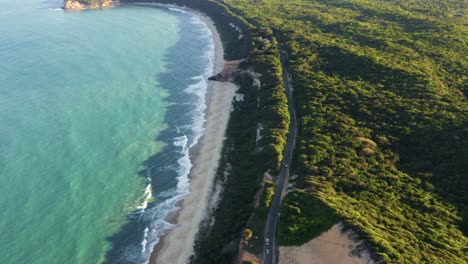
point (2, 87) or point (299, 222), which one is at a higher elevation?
point (299, 222)

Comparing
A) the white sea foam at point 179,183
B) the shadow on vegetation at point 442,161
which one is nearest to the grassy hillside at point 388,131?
the shadow on vegetation at point 442,161

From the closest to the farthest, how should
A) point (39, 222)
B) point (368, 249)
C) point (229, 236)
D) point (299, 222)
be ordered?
point (368, 249)
point (299, 222)
point (229, 236)
point (39, 222)

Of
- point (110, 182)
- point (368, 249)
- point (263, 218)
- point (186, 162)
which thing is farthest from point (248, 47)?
point (368, 249)

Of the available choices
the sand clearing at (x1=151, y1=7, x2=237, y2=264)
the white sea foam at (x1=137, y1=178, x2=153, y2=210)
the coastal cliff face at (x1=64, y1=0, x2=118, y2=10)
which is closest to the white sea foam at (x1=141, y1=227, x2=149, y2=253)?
the sand clearing at (x1=151, y1=7, x2=237, y2=264)

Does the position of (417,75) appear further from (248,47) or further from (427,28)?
(248,47)

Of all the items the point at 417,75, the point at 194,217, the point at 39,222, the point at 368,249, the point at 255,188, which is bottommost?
the point at 39,222

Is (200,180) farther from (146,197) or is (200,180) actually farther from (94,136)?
(94,136)

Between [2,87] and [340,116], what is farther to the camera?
[2,87]

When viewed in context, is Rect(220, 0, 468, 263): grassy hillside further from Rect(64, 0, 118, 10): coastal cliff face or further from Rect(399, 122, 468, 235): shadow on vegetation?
Rect(64, 0, 118, 10): coastal cliff face
